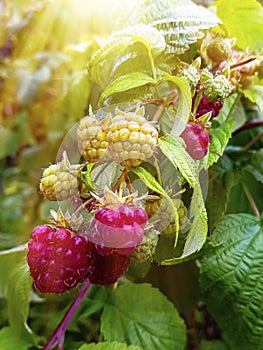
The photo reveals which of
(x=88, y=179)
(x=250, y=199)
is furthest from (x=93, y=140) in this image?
(x=250, y=199)

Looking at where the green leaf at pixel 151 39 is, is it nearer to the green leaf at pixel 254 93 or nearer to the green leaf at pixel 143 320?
the green leaf at pixel 254 93

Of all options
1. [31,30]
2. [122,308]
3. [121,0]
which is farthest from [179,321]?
[31,30]

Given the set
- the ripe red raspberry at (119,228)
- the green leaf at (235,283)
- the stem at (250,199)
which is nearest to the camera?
the ripe red raspberry at (119,228)

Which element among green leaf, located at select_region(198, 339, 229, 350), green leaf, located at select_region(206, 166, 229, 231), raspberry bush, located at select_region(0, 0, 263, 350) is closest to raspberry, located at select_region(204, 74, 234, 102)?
raspberry bush, located at select_region(0, 0, 263, 350)

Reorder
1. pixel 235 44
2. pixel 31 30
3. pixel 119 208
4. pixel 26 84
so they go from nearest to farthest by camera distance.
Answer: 1. pixel 119 208
2. pixel 235 44
3. pixel 31 30
4. pixel 26 84

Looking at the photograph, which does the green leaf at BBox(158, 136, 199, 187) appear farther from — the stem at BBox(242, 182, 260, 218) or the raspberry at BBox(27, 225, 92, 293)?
the stem at BBox(242, 182, 260, 218)

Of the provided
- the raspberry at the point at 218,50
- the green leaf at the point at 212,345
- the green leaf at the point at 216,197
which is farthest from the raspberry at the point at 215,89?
the green leaf at the point at 212,345

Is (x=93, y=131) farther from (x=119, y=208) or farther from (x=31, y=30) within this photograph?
(x=31, y=30)
